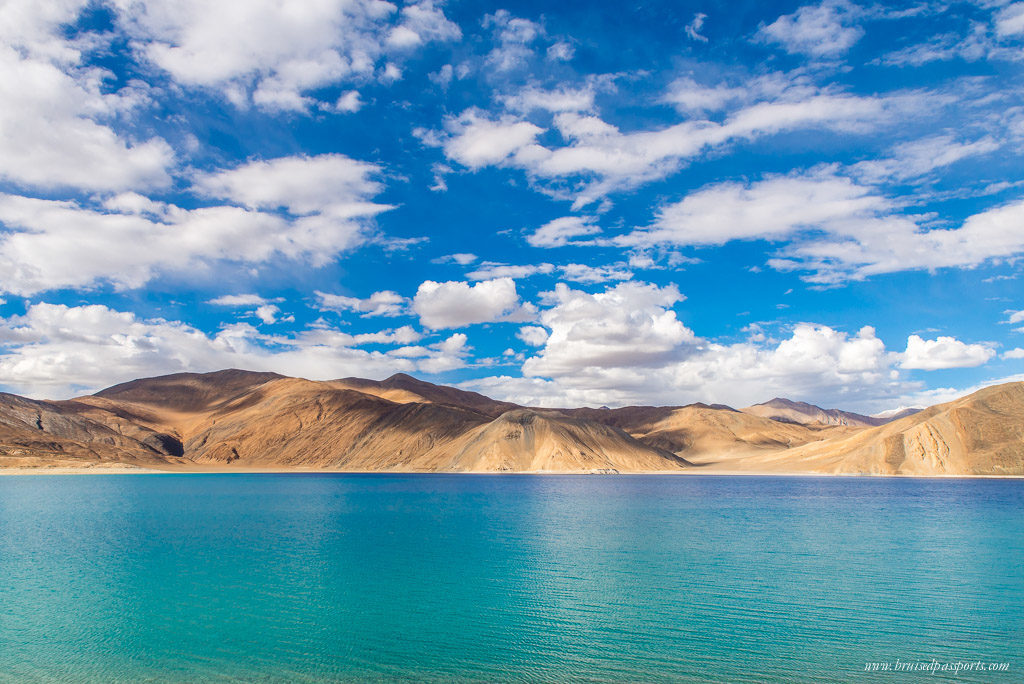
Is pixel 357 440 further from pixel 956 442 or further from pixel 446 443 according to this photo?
pixel 956 442

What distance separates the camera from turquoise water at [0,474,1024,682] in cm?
1792

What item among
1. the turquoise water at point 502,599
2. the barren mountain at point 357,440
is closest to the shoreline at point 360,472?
the barren mountain at point 357,440

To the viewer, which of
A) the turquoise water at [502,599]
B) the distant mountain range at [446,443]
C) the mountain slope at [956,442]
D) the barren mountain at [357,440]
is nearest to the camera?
the turquoise water at [502,599]

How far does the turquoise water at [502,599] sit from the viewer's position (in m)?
17.9

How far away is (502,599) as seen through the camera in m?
24.7

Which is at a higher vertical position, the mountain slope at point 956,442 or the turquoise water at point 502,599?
the mountain slope at point 956,442

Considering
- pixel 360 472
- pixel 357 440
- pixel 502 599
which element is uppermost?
pixel 357 440

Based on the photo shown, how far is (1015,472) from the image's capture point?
118 m

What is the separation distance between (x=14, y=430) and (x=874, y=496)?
165702 mm

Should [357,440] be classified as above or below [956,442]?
below

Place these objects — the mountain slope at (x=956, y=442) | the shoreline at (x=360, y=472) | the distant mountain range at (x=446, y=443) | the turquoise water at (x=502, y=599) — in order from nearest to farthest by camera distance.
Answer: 1. the turquoise water at (x=502, y=599)
2. the mountain slope at (x=956, y=442)
3. the shoreline at (x=360, y=472)
4. the distant mountain range at (x=446, y=443)

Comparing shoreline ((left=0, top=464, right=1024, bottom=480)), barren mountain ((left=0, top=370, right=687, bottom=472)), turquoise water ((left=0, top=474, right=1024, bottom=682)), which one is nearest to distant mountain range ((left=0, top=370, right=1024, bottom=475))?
barren mountain ((left=0, top=370, right=687, bottom=472))

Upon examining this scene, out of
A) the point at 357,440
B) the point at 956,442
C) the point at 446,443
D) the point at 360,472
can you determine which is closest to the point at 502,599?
the point at 956,442

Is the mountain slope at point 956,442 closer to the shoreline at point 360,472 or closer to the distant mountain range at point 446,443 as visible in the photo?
the distant mountain range at point 446,443
